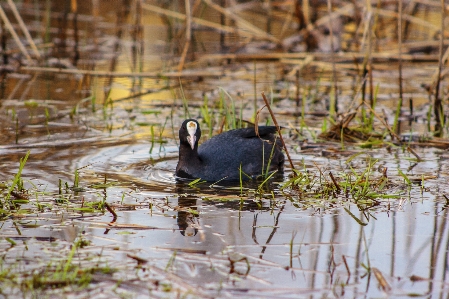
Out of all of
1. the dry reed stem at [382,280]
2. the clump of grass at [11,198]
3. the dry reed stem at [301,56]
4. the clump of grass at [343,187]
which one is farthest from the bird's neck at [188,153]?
the dry reed stem at [301,56]

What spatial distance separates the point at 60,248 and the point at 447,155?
3.99m

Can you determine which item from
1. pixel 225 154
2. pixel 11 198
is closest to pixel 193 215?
pixel 11 198

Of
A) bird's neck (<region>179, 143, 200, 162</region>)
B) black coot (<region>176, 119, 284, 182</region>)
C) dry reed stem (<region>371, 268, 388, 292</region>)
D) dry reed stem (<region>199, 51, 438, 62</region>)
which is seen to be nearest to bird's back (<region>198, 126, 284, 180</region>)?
black coot (<region>176, 119, 284, 182</region>)

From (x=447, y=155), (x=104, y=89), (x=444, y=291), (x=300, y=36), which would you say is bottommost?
(x=444, y=291)

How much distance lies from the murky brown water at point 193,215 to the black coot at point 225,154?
8.5 inches

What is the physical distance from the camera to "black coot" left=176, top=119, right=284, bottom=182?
6047mm

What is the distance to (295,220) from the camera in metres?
4.77

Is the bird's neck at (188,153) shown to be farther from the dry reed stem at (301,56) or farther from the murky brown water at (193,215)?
the dry reed stem at (301,56)

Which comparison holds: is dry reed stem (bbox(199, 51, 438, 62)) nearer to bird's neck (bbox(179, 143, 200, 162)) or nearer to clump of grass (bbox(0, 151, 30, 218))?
bird's neck (bbox(179, 143, 200, 162))

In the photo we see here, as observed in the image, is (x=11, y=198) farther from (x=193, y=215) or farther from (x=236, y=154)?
(x=236, y=154)

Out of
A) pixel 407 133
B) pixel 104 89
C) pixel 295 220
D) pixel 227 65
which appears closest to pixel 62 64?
pixel 104 89

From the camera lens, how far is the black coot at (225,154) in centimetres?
605

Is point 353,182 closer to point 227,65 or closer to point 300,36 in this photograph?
point 227,65

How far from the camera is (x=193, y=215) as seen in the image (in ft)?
15.9
